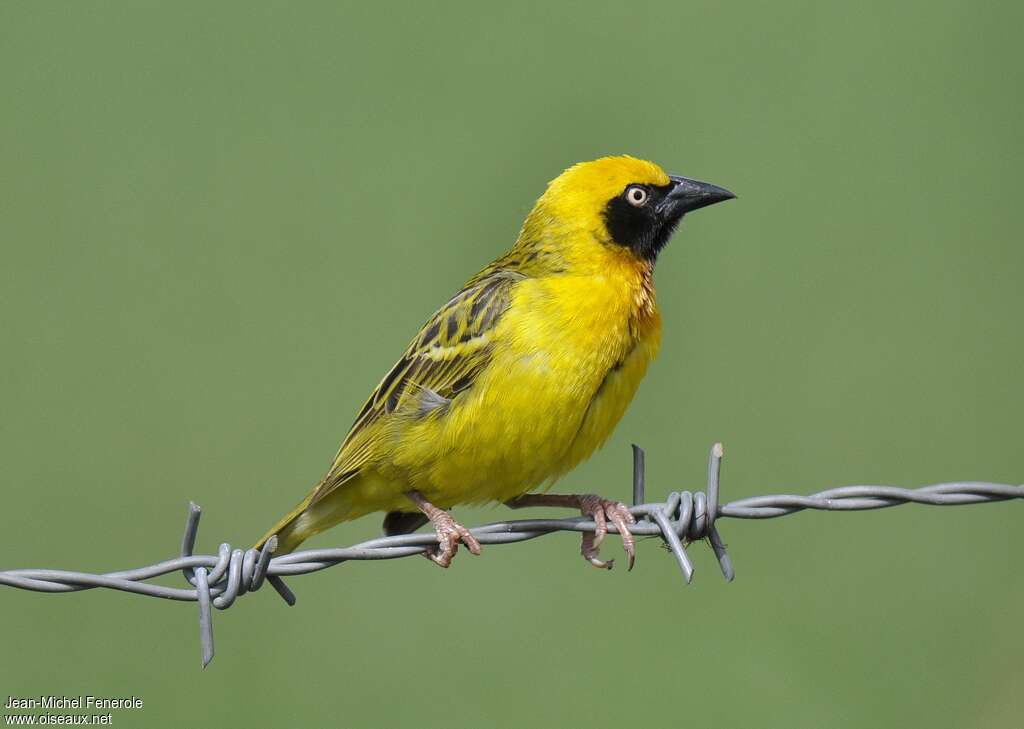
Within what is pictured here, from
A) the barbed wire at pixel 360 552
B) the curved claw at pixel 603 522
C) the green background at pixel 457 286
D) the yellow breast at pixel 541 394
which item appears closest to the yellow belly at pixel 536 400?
the yellow breast at pixel 541 394

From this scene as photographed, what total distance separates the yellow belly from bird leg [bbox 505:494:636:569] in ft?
0.65

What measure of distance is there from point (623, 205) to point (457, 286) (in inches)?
135

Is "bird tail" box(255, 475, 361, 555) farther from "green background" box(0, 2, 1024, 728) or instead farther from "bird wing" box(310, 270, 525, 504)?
"green background" box(0, 2, 1024, 728)

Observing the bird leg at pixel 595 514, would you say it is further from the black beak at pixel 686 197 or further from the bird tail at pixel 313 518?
the black beak at pixel 686 197

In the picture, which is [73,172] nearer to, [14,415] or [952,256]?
[14,415]

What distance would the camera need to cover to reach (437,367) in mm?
5559

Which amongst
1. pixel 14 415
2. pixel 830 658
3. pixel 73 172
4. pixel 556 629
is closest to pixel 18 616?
pixel 14 415

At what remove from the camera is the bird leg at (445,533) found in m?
5.30

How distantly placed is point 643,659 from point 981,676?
63.0 inches

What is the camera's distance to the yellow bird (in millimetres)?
5281

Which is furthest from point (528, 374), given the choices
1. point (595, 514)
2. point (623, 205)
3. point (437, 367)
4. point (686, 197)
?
point (686, 197)

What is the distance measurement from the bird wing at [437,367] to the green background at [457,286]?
79.3 inches

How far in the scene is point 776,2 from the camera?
1066 cm

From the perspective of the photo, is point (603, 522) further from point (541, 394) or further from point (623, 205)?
point (623, 205)
